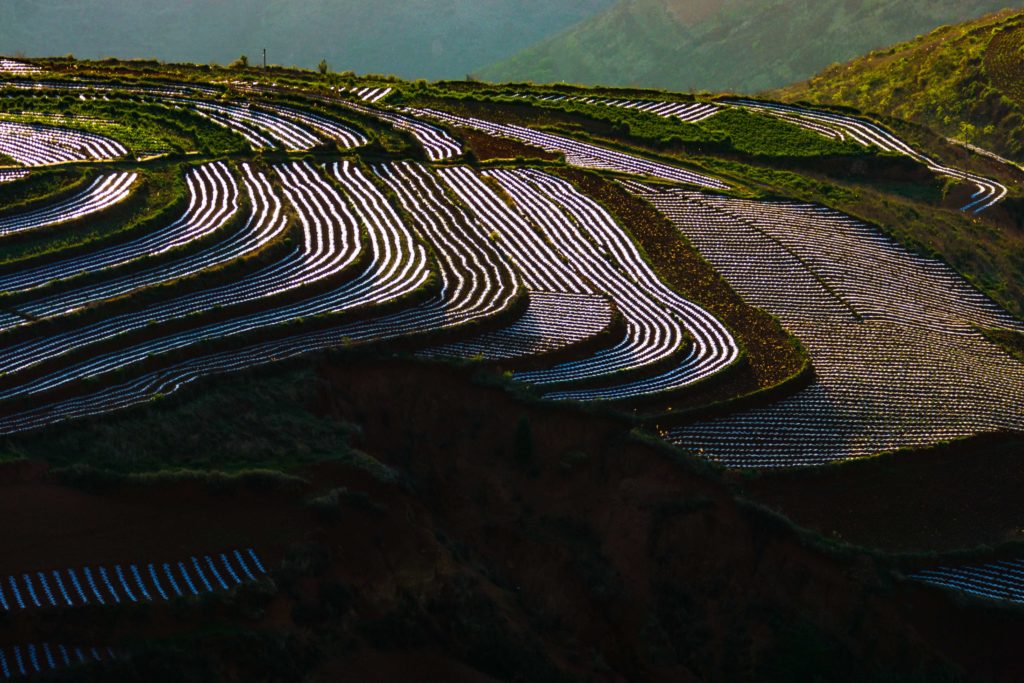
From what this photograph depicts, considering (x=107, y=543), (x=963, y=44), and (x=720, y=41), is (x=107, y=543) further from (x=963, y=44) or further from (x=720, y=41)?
(x=720, y=41)

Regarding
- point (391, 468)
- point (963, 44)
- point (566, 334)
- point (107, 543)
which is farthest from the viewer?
point (963, 44)

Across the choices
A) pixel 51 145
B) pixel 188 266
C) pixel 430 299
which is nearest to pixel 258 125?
pixel 51 145

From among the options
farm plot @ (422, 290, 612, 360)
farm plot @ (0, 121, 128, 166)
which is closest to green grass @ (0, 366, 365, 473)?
farm plot @ (422, 290, 612, 360)

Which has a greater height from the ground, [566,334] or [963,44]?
[963,44]

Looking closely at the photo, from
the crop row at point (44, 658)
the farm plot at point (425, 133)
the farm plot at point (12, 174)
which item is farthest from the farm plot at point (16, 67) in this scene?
the crop row at point (44, 658)

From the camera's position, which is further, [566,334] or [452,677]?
[566,334]

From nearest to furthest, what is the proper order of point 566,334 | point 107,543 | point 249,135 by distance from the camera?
point 107,543
point 566,334
point 249,135

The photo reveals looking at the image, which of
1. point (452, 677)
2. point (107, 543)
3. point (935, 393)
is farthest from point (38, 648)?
point (935, 393)
